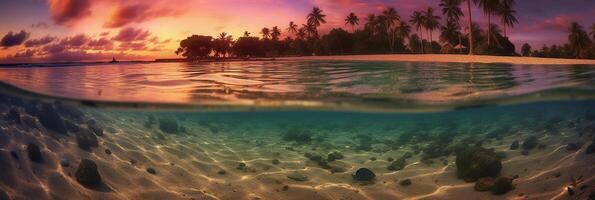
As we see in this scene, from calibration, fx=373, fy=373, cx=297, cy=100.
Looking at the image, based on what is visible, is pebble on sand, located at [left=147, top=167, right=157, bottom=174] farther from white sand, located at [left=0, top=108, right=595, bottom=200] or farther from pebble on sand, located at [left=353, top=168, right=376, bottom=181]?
pebble on sand, located at [left=353, top=168, right=376, bottom=181]

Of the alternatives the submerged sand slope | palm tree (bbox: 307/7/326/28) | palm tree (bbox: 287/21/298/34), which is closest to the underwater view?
palm tree (bbox: 287/21/298/34)

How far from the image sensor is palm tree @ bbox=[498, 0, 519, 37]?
10.7m

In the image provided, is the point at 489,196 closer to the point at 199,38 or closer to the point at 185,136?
the point at 199,38

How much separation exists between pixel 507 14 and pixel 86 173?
11.9m

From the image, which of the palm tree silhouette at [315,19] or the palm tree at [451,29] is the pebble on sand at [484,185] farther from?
the palm tree at [451,29]

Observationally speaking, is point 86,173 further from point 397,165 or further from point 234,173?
point 397,165

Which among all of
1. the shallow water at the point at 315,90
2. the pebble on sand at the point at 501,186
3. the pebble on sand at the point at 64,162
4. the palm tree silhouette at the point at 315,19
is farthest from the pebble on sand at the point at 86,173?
the pebble on sand at the point at 501,186

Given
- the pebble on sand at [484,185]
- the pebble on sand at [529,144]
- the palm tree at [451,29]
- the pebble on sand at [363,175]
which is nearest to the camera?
the pebble on sand at [484,185]

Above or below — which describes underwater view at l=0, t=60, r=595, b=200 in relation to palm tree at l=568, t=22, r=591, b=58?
below

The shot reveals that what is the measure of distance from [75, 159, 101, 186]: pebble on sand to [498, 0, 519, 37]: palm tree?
10.8 m

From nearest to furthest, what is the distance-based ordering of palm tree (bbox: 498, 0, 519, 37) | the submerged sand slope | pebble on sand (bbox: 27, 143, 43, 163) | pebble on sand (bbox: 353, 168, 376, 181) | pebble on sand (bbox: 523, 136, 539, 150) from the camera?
1. pebble on sand (bbox: 27, 143, 43, 163)
2. pebble on sand (bbox: 353, 168, 376, 181)
3. pebble on sand (bbox: 523, 136, 539, 150)
4. palm tree (bbox: 498, 0, 519, 37)
5. the submerged sand slope

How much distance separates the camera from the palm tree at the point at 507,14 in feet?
35.0

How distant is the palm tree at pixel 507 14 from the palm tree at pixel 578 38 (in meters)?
1.57

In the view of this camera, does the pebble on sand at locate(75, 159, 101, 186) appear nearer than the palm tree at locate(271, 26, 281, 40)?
Yes
